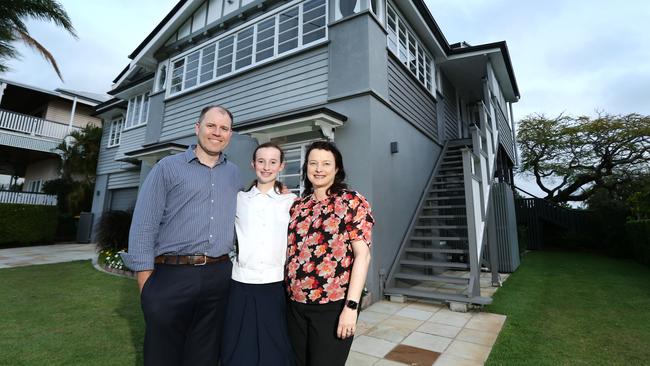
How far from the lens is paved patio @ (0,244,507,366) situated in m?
2.95

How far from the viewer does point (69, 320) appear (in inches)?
150

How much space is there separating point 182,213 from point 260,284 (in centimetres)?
59

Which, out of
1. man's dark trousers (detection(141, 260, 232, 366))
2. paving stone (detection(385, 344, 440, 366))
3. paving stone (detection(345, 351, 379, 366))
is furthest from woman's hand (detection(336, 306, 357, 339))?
paving stone (detection(385, 344, 440, 366))

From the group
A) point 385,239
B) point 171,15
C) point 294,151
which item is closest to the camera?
point 385,239

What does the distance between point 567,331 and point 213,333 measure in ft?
13.9

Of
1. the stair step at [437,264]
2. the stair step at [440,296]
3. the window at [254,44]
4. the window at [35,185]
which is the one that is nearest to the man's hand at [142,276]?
the stair step at [440,296]

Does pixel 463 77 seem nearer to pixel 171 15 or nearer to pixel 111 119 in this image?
pixel 171 15

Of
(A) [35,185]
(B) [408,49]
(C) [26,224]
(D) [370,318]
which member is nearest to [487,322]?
(D) [370,318]

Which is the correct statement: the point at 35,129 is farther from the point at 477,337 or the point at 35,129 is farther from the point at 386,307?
the point at 477,337

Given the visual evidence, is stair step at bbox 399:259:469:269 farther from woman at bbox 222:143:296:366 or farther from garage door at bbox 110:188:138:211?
garage door at bbox 110:188:138:211

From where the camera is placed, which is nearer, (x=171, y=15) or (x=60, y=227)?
(x=171, y=15)

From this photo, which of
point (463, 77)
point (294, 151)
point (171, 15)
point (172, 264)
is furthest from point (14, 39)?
point (463, 77)

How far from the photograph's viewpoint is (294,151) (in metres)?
6.26

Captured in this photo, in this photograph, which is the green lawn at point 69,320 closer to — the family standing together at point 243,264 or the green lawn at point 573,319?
the family standing together at point 243,264
